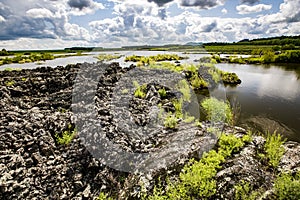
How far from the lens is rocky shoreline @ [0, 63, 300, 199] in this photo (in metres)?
5.87

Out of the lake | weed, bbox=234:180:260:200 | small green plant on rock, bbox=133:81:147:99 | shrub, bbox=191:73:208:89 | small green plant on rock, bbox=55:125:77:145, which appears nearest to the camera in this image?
weed, bbox=234:180:260:200

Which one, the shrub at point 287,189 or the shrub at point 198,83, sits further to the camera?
the shrub at point 198,83

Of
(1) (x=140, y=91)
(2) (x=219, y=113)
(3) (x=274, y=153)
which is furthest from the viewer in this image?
(1) (x=140, y=91)

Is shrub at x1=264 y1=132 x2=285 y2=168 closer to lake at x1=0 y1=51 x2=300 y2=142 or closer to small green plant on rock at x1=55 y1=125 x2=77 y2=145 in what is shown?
lake at x1=0 y1=51 x2=300 y2=142

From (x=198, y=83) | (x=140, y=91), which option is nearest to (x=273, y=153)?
(x=140, y=91)

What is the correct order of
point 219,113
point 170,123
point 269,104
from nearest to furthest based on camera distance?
point 170,123, point 219,113, point 269,104

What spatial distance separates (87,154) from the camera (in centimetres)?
677

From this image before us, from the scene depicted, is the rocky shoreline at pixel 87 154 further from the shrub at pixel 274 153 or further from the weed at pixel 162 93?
the weed at pixel 162 93

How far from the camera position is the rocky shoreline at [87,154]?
5.87 m

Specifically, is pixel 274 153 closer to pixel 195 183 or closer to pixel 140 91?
pixel 195 183

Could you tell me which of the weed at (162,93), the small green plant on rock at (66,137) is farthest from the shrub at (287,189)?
the weed at (162,93)

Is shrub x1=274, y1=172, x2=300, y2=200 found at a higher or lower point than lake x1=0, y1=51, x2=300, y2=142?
higher

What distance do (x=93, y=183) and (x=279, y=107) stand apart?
12781 millimetres

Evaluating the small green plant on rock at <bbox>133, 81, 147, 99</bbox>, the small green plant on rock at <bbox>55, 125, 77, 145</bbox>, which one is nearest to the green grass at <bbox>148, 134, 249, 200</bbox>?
the small green plant on rock at <bbox>55, 125, 77, 145</bbox>
